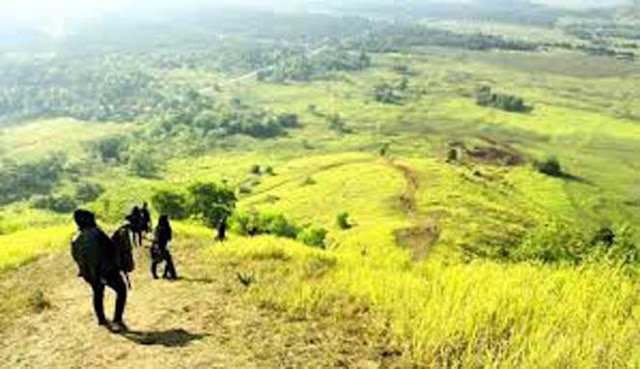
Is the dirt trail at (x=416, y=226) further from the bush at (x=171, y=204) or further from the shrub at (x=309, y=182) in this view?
the bush at (x=171, y=204)

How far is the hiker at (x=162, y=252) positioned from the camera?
1151 inches

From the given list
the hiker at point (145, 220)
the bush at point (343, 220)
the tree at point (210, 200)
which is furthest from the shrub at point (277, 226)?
the hiker at point (145, 220)

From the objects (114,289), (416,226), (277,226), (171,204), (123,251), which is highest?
(123,251)

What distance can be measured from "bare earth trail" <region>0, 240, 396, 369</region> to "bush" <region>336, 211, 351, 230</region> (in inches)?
4388

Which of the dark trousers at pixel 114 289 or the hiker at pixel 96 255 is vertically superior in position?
the hiker at pixel 96 255

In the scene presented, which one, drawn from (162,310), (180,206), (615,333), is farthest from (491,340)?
(180,206)

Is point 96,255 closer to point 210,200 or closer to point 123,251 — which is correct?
point 123,251

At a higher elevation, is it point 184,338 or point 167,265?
point 184,338

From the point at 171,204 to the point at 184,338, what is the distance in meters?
82.7

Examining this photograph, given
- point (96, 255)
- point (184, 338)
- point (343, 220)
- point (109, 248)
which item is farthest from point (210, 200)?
point (184, 338)

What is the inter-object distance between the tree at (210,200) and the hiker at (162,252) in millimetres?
61933

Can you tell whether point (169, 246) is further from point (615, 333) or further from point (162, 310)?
point (615, 333)

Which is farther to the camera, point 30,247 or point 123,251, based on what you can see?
point 30,247

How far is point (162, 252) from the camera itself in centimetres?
2938
